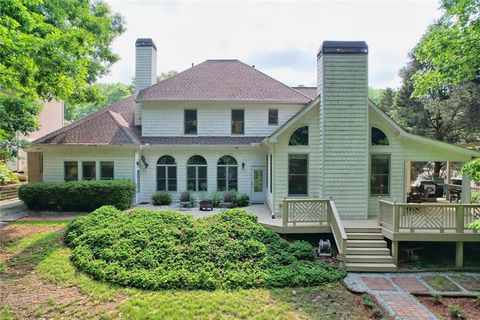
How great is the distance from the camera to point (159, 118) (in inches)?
659

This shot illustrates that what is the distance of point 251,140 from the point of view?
16.4m

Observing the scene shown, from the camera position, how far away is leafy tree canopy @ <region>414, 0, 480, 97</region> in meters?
8.69

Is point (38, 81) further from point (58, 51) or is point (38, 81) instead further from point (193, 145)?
point (193, 145)

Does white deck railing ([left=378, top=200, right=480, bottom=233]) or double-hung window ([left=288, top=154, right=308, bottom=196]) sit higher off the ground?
double-hung window ([left=288, top=154, right=308, bottom=196])

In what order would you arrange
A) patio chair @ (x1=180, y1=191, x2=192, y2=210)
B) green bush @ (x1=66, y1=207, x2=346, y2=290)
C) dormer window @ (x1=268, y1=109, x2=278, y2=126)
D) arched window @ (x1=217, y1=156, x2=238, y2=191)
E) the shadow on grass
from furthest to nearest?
1. dormer window @ (x1=268, y1=109, x2=278, y2=126)
2. arched window @ (x1=217, y1=156, x2=238, y2=191)
3. patio chair @ (x1=180, y1=191, x2=192, y2=210)
4. green bush @ (x1=66, y1=207, x2=346, y2=290)
5. the shadow on grass

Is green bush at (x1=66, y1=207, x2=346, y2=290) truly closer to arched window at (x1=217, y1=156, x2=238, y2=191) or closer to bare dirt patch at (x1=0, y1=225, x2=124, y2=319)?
bare dirt patch at (x1=0, y1=225, x2=124, y2=319)

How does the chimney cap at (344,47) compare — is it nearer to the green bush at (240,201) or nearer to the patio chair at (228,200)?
the green bush at (240,201)

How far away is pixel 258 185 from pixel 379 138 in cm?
666

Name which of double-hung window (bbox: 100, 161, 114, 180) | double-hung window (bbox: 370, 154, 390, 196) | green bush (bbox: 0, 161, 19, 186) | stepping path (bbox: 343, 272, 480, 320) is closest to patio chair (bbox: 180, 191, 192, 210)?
double-hung window (bbox: 100, 161, 114, 180)

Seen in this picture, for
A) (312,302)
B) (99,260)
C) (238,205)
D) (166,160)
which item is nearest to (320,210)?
(312,302)

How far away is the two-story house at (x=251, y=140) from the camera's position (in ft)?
37.1

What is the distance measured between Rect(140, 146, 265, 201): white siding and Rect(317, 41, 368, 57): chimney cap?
6.38 metres

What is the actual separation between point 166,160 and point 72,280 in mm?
9254

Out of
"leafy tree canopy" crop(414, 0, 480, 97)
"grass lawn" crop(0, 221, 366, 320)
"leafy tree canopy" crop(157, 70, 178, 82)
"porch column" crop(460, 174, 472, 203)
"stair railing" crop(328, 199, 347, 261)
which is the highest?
"leafy tree canopy" crop(157, 70, 178, 82)
